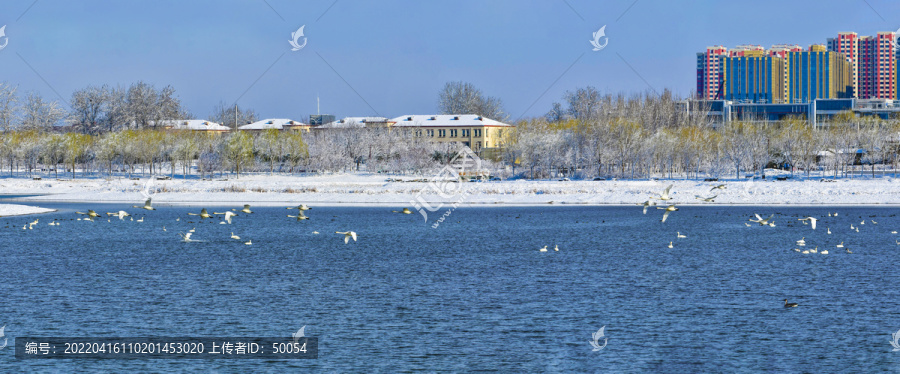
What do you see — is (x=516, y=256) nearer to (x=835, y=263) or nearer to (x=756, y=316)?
(x=835, y=263)

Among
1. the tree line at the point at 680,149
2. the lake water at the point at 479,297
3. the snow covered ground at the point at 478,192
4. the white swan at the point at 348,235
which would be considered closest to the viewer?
the lake water at the point at 479,297

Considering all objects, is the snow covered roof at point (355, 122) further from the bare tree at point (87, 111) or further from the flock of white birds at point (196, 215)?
the flock of white birds at point (196, 215)

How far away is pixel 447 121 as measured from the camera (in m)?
161

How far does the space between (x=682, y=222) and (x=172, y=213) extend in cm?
2688

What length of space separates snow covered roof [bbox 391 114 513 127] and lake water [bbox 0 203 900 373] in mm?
118912

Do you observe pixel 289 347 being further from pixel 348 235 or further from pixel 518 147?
pixel 518 147

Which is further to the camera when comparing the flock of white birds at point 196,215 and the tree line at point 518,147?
the tree line at point 518,147

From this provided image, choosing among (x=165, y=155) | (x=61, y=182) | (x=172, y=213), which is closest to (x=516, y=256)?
(x=172, y=213)

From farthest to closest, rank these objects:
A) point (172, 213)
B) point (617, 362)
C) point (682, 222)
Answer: point (172, 213) < point (682, 222) < point (617, 362)

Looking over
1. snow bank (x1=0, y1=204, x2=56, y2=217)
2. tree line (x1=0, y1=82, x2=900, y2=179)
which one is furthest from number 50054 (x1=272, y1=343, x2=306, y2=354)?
tree line (x1=0, y1=82, x2=900, y2=179)

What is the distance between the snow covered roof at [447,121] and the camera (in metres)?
157

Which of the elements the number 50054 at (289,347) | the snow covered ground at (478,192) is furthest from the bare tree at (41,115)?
the number 50054 at (289,347)

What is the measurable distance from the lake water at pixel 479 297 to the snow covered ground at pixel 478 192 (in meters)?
22.4

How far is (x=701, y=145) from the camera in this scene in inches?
3804
